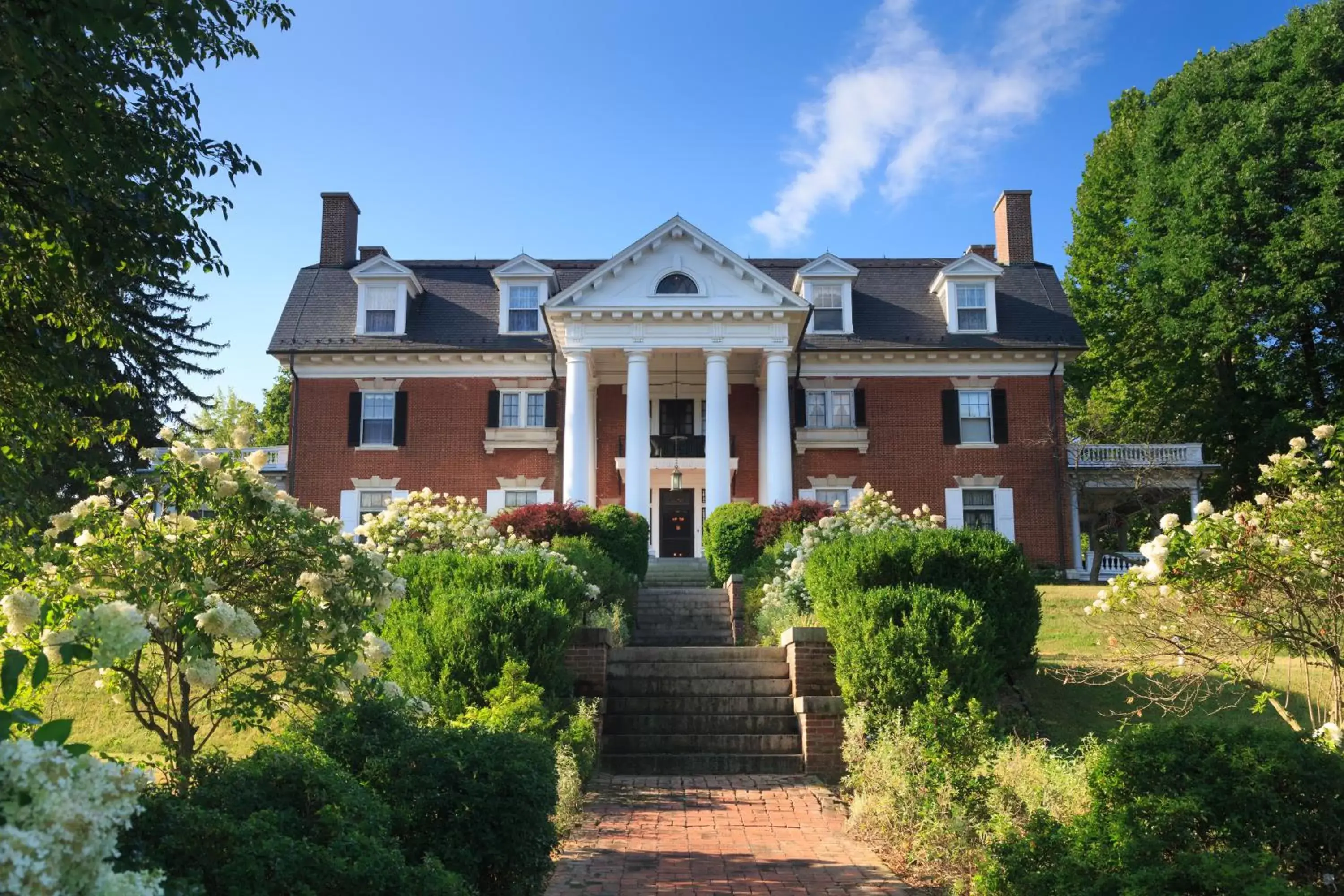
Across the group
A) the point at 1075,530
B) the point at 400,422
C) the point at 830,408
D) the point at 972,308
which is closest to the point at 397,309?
the point at 400,422

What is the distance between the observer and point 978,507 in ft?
93.4

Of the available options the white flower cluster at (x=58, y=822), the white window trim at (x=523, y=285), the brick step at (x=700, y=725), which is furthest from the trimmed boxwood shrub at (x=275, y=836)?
the white window trim at (x=523, y=285)

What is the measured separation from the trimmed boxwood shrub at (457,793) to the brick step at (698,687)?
254 inches

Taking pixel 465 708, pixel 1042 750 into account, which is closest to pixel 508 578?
pixel 465 708

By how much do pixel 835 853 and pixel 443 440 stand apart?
73.1 feet

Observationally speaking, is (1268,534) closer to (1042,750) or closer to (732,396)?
(1042,750)

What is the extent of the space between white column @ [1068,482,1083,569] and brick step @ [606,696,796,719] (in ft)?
61.9

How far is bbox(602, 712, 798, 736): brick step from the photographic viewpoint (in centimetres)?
1164

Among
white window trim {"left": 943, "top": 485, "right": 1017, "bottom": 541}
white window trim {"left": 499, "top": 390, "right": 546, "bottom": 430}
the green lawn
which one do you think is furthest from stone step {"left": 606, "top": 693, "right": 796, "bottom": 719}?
white window trim {"left": 943, "top": 485, "right": 1017, "bottom": 541}

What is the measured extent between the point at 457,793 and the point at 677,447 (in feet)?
76.3

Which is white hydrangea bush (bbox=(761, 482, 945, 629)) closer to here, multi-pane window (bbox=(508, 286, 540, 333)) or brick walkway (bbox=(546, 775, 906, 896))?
brick walkway (bbox=(546, 775, 906, 896))

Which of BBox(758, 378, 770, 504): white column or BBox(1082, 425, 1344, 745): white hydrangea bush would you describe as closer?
BBox(1082, 425, 1344, 745): white hydrangea bush

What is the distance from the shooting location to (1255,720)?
11719 mm

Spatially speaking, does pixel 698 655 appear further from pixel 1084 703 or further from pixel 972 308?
pixel 972 308
